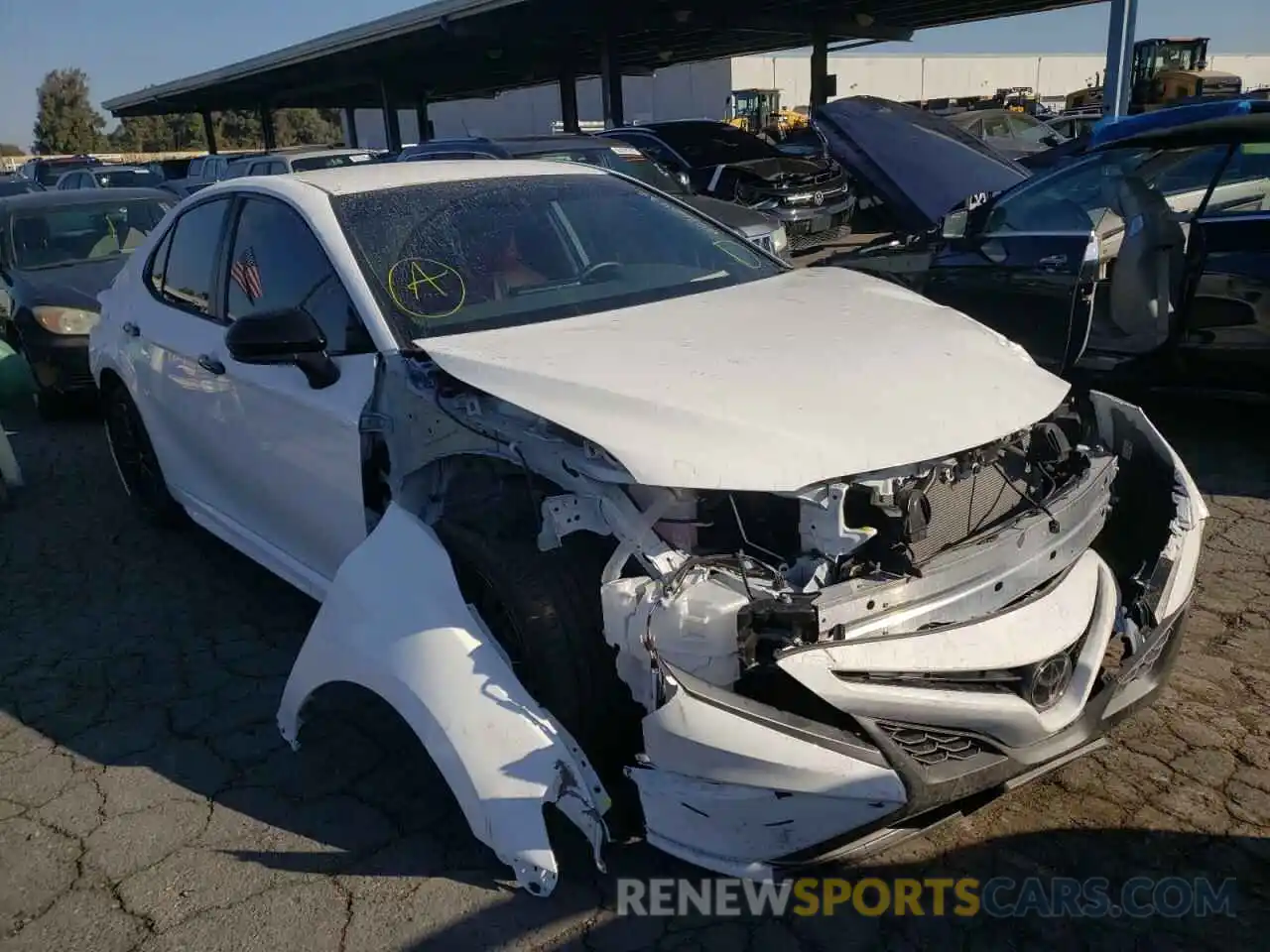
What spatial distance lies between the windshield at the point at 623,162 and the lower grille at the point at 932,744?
344 inches

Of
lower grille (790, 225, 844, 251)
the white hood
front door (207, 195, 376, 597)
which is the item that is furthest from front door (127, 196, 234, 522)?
lower grille (790, 225, 844, 251)

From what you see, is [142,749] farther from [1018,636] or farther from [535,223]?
[1018,636]

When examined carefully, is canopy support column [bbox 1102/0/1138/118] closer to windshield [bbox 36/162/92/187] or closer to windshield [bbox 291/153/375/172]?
windshield [bbox 291/153/375/172]

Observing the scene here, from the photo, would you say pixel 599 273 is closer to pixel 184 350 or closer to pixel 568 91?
pixel 184 350

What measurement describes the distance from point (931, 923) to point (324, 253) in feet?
8.59

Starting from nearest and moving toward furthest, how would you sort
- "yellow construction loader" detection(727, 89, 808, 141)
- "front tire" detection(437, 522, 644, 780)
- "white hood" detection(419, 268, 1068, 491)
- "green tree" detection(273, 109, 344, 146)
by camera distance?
1. "white hood" detection(419, 268, 1068, 491)
2. "front tire" detection(437, 522, 644, 780)
3. "yellow construction loader" detection(727, 89, 808, 141)
4. "green tree" detection(273, 109, 344, 146)

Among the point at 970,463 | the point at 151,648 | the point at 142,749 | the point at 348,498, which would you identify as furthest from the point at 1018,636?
the point at 151,648

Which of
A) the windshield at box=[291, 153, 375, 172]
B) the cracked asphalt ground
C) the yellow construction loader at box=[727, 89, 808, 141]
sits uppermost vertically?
the yellow construction loader at box=[727, 89, 808, 141]

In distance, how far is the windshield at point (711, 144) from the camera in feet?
41.4

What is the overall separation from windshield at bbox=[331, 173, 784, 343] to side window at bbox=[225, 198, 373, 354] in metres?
0.13

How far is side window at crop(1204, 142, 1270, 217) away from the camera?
5.06 m

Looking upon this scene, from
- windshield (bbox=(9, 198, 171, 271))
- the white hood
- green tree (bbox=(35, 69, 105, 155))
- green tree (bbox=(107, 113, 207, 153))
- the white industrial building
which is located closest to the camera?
the white hood

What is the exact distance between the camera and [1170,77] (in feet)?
89.9

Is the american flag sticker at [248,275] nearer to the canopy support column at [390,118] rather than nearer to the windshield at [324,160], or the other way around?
the windshield at [324,160]
